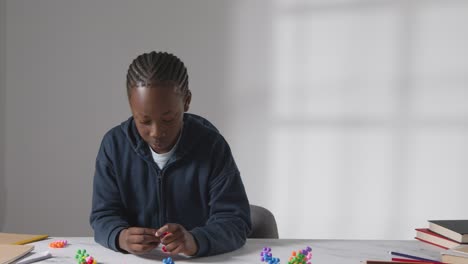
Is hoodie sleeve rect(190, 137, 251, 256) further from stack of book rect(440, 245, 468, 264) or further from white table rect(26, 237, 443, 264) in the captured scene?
stack of book rect(440, 245, 468, 264)

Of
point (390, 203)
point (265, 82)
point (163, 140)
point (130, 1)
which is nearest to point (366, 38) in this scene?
point (265, 82)

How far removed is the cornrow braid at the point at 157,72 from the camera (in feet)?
3.89

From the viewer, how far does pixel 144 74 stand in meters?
1.19

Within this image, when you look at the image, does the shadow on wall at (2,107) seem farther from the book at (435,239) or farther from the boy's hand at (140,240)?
the book at (435,239)

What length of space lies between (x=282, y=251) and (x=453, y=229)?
0.39 m

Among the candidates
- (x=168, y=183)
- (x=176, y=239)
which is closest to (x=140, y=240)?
(x=176, y=239)

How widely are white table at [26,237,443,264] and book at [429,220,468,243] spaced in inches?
1.8

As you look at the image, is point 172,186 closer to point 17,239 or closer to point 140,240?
point 140,240

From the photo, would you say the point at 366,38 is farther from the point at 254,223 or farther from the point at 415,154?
the point at 254,223

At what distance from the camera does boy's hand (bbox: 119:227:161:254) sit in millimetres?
1170

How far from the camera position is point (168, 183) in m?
1.38

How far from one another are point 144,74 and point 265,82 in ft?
6.29

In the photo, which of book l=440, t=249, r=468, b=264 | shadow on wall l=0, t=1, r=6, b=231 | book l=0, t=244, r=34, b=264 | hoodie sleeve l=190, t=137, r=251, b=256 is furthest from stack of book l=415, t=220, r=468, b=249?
shadow on wall l=0, t=1, r=6, b=231

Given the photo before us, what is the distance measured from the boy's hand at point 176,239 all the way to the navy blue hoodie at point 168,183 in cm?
15
